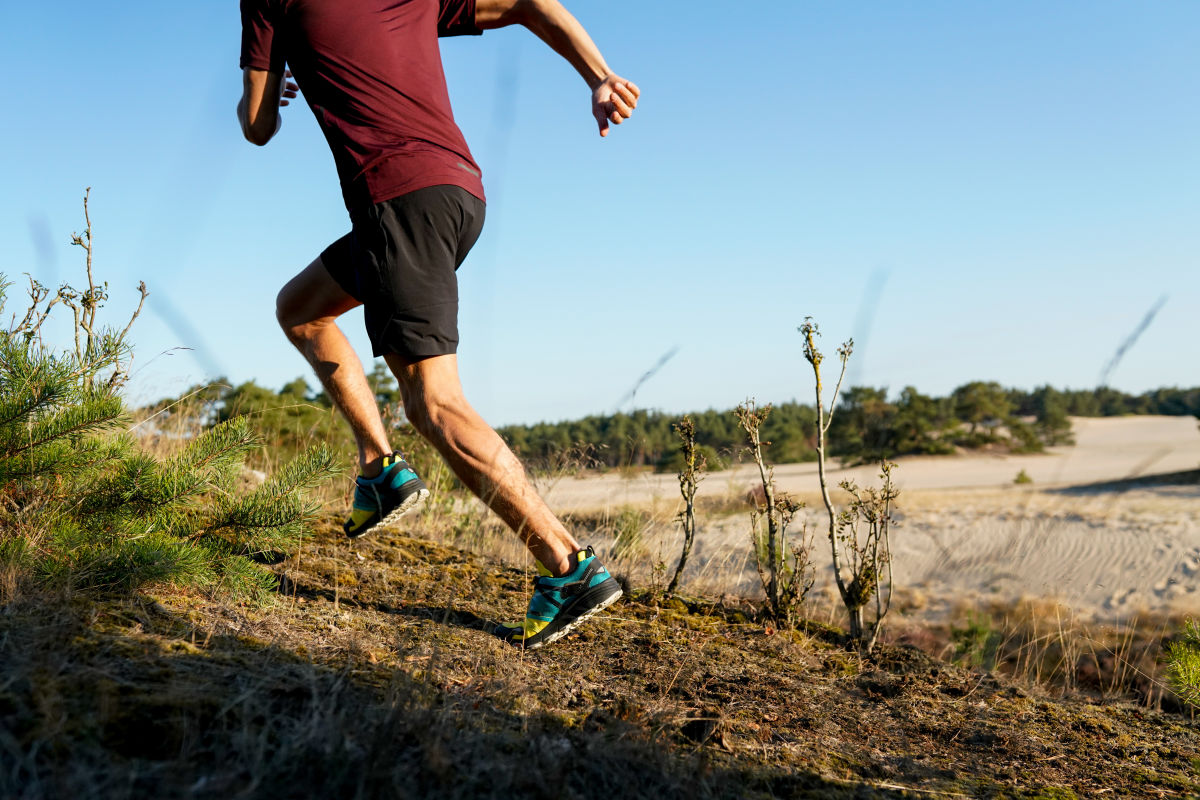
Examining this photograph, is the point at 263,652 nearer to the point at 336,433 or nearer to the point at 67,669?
the point at 67,669

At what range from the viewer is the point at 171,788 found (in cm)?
122

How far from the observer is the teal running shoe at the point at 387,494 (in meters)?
2.61

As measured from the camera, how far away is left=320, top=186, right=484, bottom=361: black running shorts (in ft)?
7.43

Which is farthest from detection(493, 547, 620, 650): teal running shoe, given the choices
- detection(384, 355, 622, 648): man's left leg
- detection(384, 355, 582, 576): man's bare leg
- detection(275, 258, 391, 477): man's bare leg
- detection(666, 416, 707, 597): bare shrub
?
detection(666, 416, 707, 597): bare shrub

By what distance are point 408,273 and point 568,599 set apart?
107 cm

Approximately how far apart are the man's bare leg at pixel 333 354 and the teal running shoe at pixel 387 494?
0.17ft

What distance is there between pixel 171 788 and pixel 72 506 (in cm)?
144

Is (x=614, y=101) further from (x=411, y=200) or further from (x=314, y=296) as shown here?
(x=314, y=296)

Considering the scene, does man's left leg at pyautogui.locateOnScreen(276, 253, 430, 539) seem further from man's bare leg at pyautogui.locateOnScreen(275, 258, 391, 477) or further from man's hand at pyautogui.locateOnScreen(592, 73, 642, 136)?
man's hand at pyautogui.locateOnScreen(592, 73, 642, 136)

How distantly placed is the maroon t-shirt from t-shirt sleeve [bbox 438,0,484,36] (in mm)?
280

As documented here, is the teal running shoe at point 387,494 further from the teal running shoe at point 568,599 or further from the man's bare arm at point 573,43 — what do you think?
the man's bare arm at point 573,43

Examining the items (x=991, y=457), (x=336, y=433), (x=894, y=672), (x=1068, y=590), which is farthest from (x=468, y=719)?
(x=991, y=457)

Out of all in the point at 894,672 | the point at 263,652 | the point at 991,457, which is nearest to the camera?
the point at 263,652

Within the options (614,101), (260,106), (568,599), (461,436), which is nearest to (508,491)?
(461,436)
